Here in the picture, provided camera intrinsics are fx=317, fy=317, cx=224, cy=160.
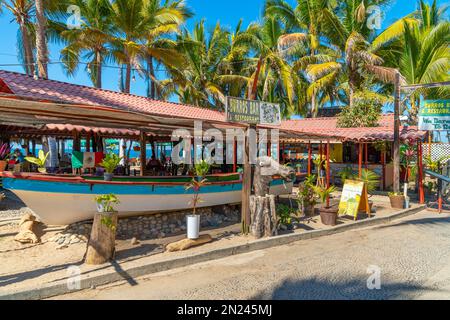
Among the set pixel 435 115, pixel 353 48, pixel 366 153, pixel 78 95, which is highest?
pixel 353 48

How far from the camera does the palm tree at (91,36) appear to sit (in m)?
15.8

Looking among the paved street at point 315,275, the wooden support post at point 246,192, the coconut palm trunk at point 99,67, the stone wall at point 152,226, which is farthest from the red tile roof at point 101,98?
the coconut palm trunk at point 99,67

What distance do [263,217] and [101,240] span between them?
11.7 ft

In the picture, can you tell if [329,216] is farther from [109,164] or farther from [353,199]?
[109,164]

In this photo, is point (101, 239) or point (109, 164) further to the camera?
point (109, 164)

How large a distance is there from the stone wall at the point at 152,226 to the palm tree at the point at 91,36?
10529 millimetres

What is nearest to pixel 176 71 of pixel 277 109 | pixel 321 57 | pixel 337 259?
pixel 321 57

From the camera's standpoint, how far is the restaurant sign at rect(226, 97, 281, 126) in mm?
6809

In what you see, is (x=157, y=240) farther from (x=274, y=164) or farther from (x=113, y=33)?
(x=113, y=33)

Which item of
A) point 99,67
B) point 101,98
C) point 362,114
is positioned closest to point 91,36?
point 99,67

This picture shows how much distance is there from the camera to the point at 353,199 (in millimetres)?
9102

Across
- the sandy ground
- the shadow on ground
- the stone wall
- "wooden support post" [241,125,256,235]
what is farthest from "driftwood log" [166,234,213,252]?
the shadow on ground

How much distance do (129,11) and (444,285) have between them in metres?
17.9

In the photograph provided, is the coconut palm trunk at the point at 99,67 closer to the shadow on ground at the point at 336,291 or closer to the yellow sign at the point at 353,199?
the yellow sign at the point at 353,199
